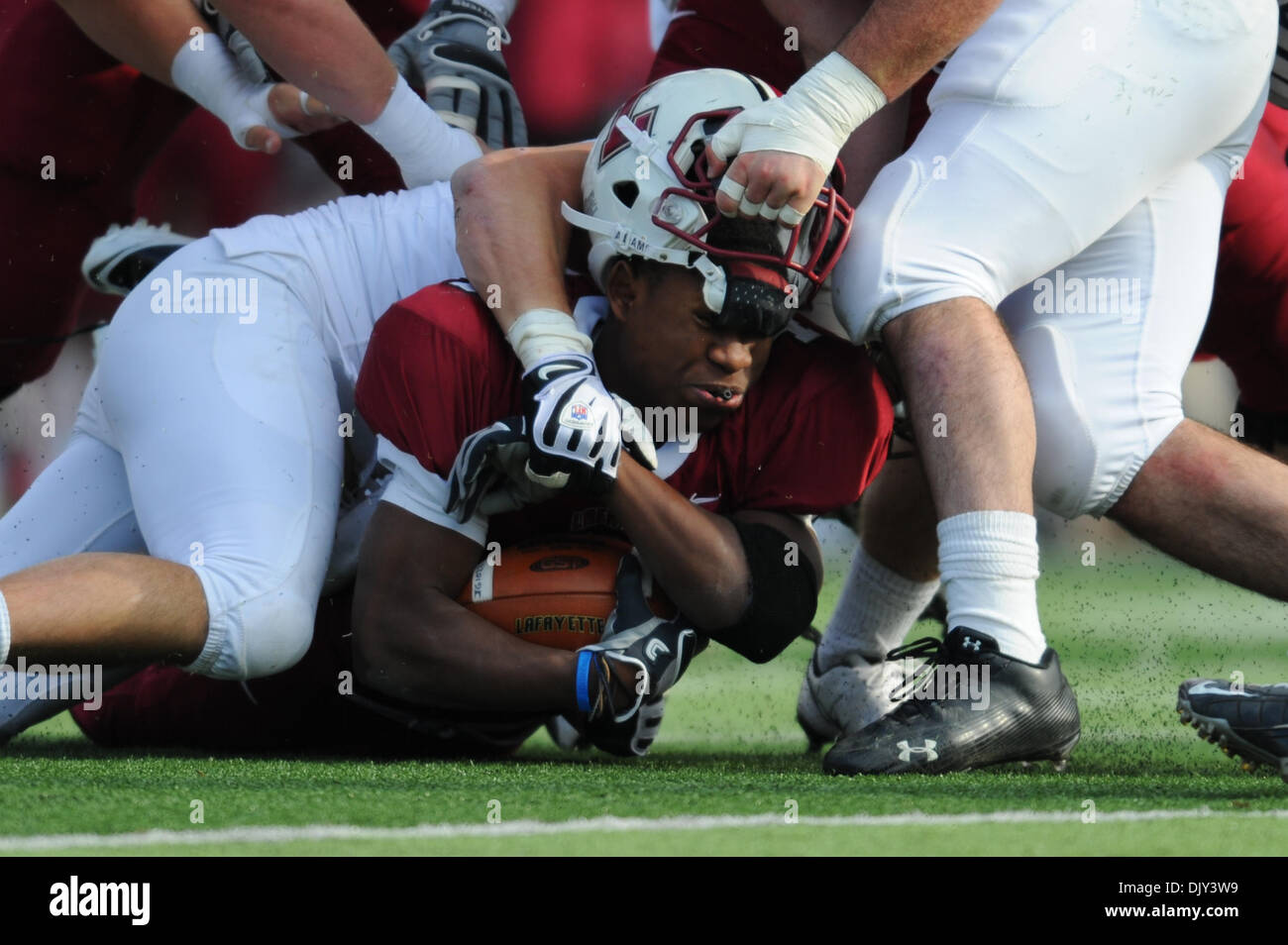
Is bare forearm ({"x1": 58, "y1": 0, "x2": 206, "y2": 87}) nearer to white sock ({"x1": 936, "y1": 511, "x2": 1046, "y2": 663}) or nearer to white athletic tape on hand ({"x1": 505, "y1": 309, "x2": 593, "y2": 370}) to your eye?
white athletic tape on hand ({"x1": 505, "y1": 309, "x2": 593, "y2": 370})

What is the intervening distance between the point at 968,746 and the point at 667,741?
1.01 metres

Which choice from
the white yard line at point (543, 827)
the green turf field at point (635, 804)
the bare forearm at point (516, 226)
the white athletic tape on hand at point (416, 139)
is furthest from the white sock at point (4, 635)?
the white athletic tape on hand at point (416, 139)

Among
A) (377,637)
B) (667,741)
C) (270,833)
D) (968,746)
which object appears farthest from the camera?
(667,741)

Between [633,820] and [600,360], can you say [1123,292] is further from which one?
[633,820]

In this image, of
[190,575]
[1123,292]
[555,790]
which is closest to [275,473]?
[190,575]

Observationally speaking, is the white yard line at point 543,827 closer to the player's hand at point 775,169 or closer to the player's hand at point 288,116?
the player's hand at point 775,169

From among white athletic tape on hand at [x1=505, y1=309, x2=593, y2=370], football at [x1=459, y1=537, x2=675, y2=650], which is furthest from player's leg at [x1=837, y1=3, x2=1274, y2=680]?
football at [x1=459, y1=537, x2=675, y2=650]

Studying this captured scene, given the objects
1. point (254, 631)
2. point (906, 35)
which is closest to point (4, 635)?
point (254, 631)

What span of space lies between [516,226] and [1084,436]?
954 millimetres

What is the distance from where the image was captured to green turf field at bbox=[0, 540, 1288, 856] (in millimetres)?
1785

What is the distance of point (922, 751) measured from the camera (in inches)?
90.6

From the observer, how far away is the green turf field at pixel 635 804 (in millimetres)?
1785

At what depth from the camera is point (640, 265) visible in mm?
2605

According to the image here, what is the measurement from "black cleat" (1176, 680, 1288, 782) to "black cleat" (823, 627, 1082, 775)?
1.23ft
